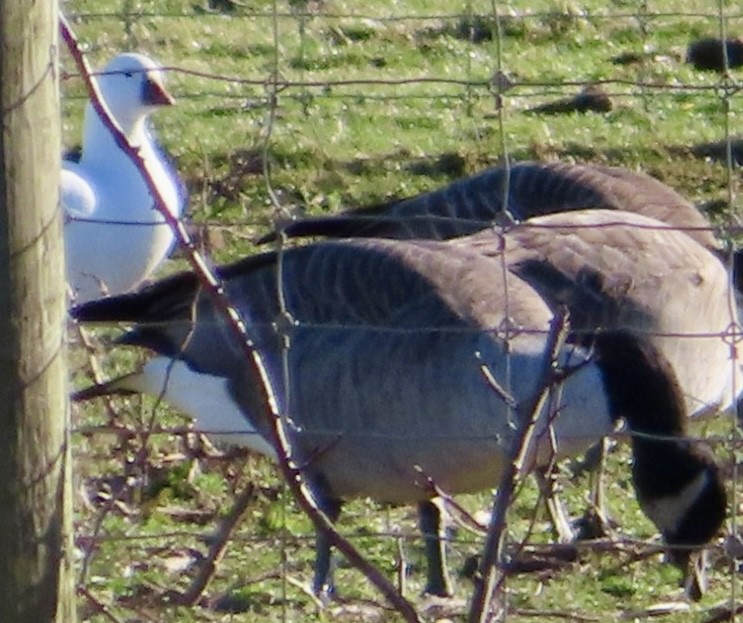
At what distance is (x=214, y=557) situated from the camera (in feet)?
14.1

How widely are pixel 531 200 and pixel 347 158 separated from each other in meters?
2.88

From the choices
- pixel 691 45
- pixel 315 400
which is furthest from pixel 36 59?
pixel 691 45

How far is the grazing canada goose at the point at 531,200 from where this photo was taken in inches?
215

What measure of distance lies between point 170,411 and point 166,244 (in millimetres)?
1051

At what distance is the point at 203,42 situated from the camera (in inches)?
408

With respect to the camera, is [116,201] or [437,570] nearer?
[437,570]

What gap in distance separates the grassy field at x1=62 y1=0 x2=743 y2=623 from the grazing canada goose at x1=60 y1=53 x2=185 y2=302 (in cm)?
22

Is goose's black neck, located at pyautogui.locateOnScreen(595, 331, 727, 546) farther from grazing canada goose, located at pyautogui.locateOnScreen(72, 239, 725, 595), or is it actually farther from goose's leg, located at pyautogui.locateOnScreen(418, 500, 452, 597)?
goose's leg, located at pyautogui.locateOnScreen(418, 500, 452, 597)

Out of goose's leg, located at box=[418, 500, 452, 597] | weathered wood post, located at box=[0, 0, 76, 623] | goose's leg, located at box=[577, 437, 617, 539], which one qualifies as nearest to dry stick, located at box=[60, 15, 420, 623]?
weathered wood post, located at box=[0, 0, 76, 623]

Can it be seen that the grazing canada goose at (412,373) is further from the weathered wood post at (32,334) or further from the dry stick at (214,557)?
the weathered wood post at (32,334)

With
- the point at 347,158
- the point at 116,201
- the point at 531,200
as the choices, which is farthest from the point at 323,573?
the point at 347,158

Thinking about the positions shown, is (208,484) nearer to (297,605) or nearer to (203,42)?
(297,605)

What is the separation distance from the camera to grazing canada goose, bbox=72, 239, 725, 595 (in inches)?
175

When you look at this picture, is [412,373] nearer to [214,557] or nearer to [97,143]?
[214,557]
